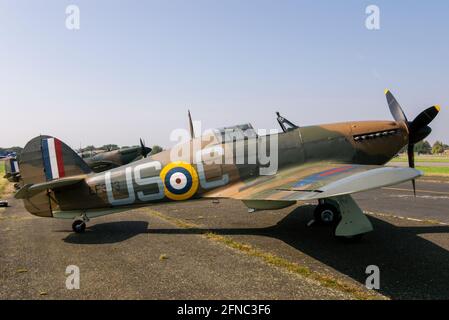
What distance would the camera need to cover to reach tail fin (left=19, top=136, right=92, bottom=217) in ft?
29.1

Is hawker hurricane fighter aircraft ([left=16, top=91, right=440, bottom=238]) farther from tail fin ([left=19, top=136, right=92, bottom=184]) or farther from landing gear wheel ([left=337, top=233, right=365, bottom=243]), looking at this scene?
landing gear wheel ([left=337, top=233, right=365, bottom=243])

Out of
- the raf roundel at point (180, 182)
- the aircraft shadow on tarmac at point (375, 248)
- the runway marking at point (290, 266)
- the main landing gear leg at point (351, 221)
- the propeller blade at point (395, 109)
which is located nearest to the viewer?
the runway marking at point (290, 266)

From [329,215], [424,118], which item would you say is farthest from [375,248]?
[424,118]

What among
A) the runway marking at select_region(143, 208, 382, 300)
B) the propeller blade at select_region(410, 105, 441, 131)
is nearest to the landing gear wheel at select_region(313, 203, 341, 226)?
the runway marking at select_region(143, 208, 382, 300)

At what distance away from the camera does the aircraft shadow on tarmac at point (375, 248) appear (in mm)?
4973

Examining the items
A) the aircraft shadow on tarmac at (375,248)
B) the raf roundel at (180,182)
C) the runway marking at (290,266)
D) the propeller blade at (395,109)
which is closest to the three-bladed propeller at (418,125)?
the propeller blade at (395,109)

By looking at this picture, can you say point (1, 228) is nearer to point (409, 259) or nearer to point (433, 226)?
point (409, 259)

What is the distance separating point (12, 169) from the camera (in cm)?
2447

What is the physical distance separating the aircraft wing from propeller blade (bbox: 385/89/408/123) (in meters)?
2.99

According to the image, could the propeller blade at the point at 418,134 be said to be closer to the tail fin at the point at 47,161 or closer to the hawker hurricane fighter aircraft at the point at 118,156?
the tail fin at the point at 47,161

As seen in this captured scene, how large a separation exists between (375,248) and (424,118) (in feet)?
15.0

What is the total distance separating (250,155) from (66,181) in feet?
16.1

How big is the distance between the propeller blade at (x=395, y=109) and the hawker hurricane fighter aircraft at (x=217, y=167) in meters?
0.22

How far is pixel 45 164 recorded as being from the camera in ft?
30.6
